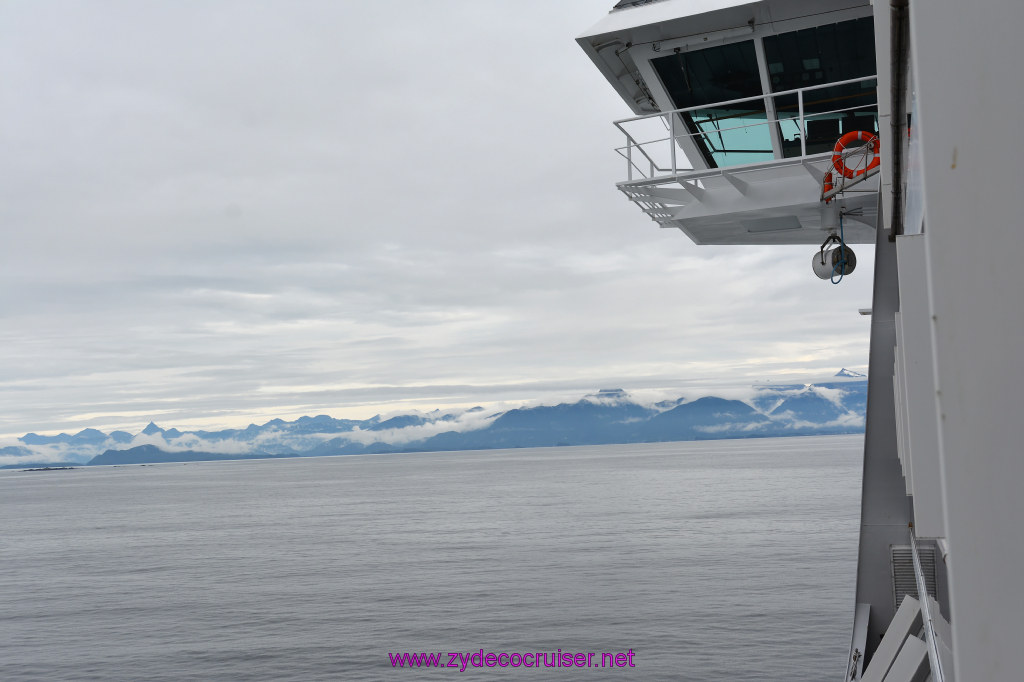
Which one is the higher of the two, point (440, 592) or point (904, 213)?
point (904, 213)

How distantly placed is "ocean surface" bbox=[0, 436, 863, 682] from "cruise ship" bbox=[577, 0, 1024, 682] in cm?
1841

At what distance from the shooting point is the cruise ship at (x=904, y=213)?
132 cm

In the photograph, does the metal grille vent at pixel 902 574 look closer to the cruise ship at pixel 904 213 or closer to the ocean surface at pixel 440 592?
the cruise ship at pixel 904 213

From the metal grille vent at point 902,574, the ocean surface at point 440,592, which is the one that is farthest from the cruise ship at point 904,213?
the ocean surface at point 440,592

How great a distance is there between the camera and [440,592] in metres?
42.6

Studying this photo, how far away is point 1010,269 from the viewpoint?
1.29m

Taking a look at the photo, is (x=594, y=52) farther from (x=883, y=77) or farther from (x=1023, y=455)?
(x=1023, y=455)

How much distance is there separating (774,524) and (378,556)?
102ft

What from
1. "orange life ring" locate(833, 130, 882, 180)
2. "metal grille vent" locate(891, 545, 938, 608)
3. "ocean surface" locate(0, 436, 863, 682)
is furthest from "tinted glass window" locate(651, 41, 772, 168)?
"ocean surface" locate(0, 436, 863, 682)

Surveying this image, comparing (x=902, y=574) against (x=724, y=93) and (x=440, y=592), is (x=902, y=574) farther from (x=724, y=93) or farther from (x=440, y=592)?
(x=440, y=592)

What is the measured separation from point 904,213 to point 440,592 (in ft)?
131

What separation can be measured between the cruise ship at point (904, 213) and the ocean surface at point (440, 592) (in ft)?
60.4

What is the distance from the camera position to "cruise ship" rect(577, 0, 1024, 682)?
1.32 m

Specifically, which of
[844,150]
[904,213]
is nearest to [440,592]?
[844,150]
